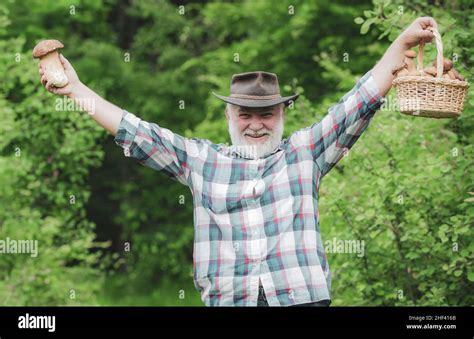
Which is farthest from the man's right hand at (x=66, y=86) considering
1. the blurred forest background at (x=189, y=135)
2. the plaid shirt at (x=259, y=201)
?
the blurred forest background at (x=189, y=135)

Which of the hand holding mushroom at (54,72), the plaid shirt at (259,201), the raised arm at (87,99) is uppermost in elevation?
the hand holding mushroom at (54,72)

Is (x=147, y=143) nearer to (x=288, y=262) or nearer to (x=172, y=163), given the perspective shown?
(x=172, y=163)

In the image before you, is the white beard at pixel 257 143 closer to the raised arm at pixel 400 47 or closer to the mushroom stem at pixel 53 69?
the raised arm at pixel 400 47

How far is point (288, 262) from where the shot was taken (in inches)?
192

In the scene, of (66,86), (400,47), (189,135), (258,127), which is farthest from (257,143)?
(189,135)

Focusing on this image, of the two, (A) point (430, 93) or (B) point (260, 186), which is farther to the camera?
(A) point (430, 93)

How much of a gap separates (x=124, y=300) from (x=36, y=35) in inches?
193

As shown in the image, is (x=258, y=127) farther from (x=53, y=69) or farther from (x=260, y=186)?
(x=53, y=69)

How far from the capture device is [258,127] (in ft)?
17.1

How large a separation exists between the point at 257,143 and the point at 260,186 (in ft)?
0.93

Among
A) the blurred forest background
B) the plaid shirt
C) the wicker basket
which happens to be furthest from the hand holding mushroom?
the blurred forest background

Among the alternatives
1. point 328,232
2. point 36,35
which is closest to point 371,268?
point 328,232

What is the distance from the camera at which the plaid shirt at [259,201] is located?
4.88 metres

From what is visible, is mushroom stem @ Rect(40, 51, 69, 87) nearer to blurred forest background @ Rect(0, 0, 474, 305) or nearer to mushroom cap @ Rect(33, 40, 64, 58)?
mushroom cap @ Rect(33, 40, 64, 58)
